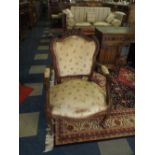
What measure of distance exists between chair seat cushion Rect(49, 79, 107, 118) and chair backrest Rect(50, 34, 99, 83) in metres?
0.20

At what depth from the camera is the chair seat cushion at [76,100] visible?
158 centimetres

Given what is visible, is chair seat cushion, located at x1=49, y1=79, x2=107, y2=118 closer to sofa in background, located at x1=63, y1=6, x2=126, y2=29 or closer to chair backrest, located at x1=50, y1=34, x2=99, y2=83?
chair backrest, located at x1=50, y1=34, x2=99, y2=83

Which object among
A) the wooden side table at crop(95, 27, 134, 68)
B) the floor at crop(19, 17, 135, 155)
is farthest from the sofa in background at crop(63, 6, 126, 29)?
the floor at crop(19, 17, 135, 155)

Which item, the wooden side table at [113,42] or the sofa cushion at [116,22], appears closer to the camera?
the wooden side table at [113,42]

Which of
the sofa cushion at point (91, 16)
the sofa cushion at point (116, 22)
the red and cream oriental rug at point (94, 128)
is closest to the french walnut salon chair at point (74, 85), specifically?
the red and cream oriental rug at point (94, 128)

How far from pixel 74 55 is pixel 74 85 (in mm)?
324

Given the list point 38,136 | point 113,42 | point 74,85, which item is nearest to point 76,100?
point 74,85

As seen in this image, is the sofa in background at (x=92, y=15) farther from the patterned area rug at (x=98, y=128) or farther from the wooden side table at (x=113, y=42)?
the patterned area rug at (x=98, y=128)

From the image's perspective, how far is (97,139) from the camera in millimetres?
1799

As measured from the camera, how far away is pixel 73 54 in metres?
1.86

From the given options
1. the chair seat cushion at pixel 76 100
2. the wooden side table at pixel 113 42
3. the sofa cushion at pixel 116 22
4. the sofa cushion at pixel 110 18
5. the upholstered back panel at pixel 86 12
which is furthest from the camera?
the upholstered back panel at pixel 86 12
